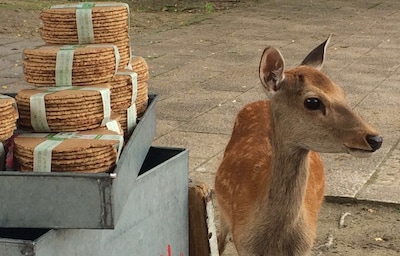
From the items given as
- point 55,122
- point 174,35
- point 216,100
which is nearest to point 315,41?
point 174,35

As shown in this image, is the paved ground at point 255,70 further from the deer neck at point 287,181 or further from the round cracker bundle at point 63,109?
the round cracker bundle at point 63,109

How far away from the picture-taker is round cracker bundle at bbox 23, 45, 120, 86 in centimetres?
369

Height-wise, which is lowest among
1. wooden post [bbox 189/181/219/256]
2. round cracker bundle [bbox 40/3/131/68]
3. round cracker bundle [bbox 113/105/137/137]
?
wooden post [bbox 189/181/219/256]

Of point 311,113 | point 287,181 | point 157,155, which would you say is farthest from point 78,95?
point 287,181

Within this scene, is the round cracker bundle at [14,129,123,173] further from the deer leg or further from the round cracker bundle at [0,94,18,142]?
the deer leg

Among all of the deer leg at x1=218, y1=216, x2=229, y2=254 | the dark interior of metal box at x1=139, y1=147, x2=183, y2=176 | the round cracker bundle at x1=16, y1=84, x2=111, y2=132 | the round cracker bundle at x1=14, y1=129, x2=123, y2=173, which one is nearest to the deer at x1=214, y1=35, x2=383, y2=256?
the deer leg at x1=218, y1=216, x2=229, y2=254

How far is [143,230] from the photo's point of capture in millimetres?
3828

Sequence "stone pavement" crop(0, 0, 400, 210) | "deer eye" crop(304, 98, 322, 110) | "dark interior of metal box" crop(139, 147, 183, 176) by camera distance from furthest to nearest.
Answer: "stone pavement" crop(0, 0, 400, 210), "dark interior of metal box" crop(139, 147, 183, 176), "deer eye" crop(304, 98, 322, 110)

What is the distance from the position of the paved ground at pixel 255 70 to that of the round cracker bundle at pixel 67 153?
3.24 meters

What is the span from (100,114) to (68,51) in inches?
14.0

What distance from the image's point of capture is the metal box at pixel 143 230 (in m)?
3.11

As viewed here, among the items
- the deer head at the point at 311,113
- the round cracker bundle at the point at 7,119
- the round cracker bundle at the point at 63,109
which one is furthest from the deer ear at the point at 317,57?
the round cracker bundle at the point at 7,119

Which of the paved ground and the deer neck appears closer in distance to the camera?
the deer neck

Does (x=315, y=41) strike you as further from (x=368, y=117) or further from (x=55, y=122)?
(x=55, y=122)
